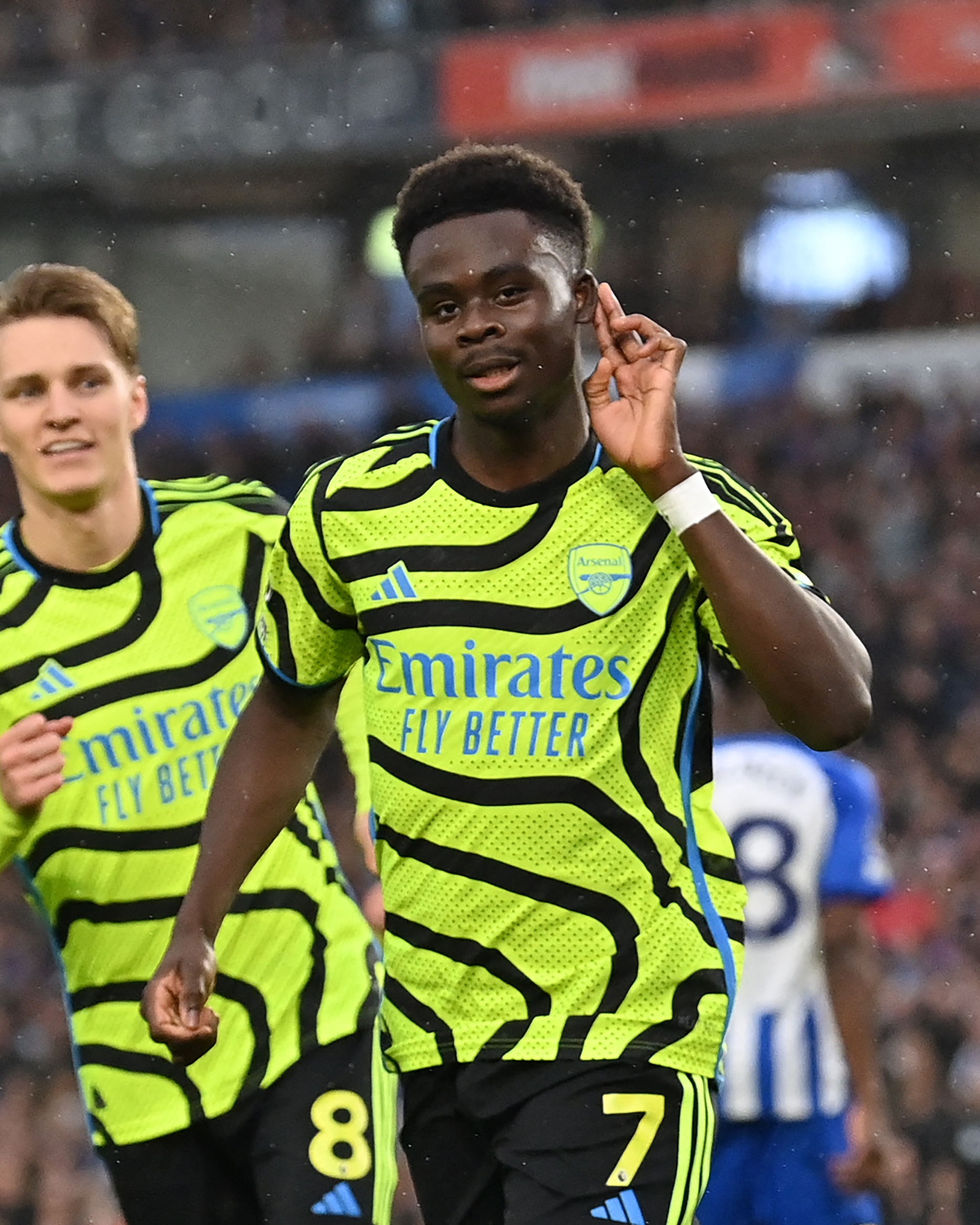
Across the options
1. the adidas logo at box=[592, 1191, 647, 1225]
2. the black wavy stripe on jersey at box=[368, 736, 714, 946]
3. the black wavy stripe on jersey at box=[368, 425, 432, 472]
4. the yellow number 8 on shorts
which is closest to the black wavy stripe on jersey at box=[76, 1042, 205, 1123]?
the yellow number 8 on shorts

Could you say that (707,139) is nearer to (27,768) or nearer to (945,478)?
(945,478)

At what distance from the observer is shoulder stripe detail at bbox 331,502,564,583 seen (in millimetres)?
3459

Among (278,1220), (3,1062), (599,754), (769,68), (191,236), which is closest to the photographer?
(599,754)

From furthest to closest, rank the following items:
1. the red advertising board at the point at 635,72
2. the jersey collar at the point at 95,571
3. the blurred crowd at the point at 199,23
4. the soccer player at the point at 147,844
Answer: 1. the blurred crowd at the point at 199,23
2. the red advertising board at the point at 635,72
3. the jersey collar at the point at 95,571
4. the soccer player at the point at 147,844

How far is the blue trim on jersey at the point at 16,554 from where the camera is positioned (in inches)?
174

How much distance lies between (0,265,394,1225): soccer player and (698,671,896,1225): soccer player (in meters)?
1.12

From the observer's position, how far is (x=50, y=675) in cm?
432

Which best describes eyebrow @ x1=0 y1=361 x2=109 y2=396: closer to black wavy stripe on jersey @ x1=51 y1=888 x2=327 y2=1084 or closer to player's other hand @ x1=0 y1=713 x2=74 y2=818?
player's other hand @ x1=0 y1=713 x2=74 y2=818

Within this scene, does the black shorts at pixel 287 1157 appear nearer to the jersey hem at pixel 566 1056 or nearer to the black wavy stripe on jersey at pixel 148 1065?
the black wavy stripe on jersey at pixel 148 1065

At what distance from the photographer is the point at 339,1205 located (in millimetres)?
4047

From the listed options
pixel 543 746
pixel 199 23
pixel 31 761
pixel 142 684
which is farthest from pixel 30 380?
pixel 199 23

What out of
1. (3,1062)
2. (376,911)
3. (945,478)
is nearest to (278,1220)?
(376,911)

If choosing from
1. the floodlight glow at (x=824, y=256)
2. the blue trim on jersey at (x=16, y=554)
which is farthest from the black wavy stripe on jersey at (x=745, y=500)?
the floodlight glow at (x=824, y=256)

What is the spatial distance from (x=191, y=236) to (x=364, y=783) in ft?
69.6
